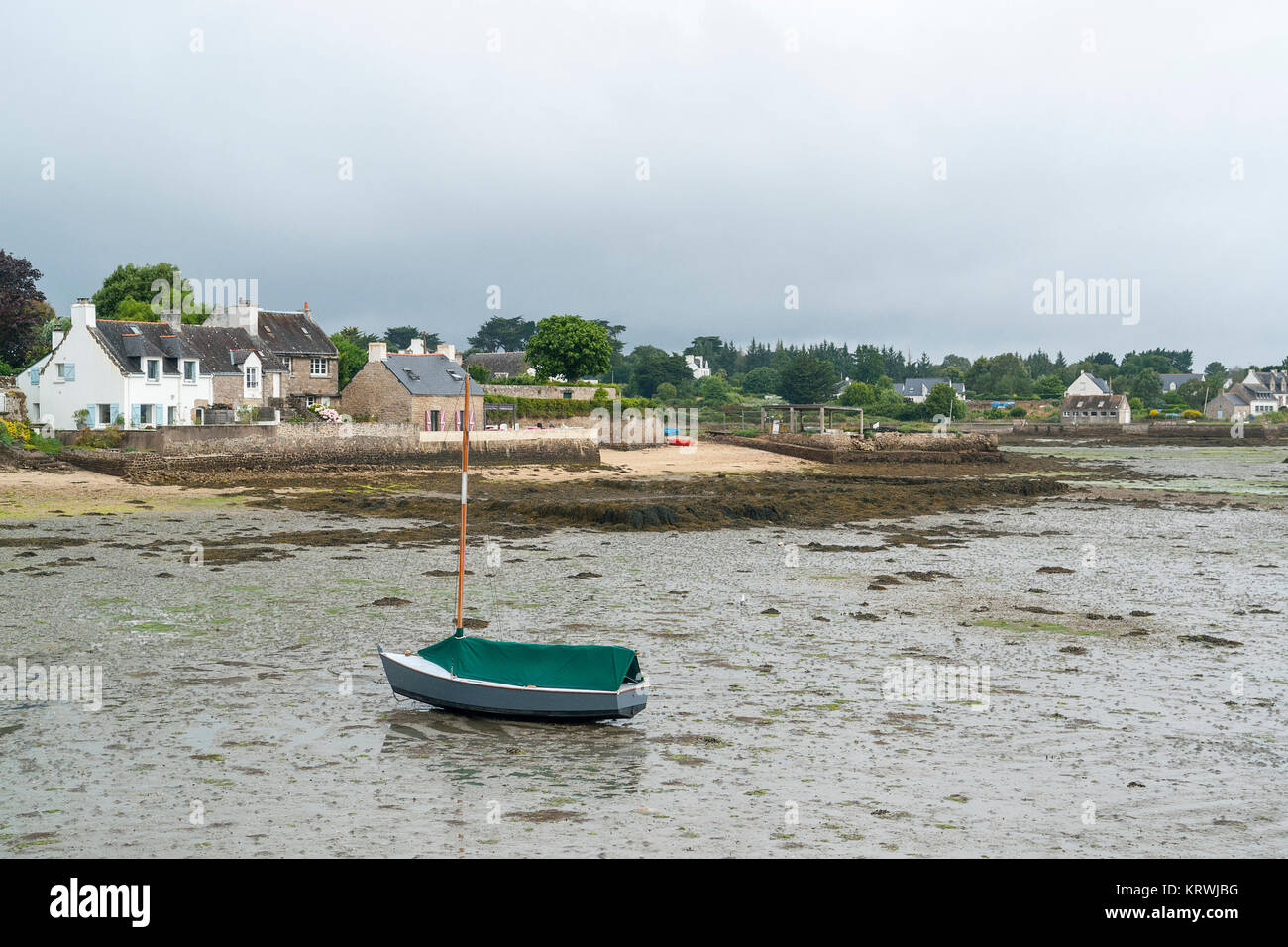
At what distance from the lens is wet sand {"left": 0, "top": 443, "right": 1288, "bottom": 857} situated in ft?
33.7

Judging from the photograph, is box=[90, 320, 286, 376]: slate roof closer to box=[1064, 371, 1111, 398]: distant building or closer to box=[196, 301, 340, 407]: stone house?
box=[196, 301, 340, 407]: stone house

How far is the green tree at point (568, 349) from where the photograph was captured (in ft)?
289

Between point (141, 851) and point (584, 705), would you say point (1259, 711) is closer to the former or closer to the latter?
point (584, 705)

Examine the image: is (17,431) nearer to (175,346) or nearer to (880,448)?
(175,346)

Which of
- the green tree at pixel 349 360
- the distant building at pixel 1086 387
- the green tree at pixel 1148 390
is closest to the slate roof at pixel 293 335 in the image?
the green tree at pixel 349 360

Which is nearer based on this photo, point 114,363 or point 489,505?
point 489,505

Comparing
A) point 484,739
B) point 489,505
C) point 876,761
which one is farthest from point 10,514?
point 876,761

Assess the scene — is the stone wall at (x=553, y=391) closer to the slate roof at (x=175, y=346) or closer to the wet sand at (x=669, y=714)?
the slate roof at (x=175, y=346)

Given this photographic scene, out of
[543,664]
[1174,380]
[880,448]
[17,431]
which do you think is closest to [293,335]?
[17,431]

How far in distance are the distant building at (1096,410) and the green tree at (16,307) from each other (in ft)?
382

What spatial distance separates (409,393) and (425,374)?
335cm
